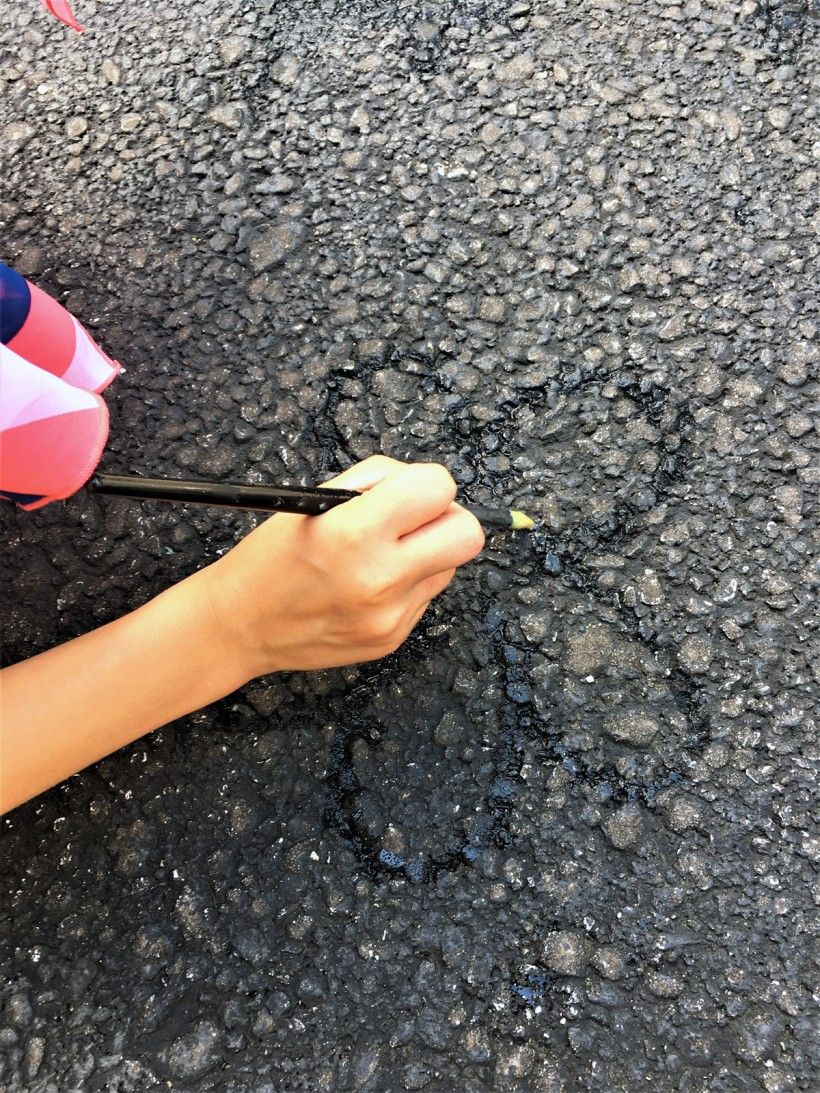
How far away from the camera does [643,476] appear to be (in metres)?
0.87

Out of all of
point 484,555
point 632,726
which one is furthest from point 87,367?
point 632,726

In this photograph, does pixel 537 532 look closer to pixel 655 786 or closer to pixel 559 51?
pixel 655 786

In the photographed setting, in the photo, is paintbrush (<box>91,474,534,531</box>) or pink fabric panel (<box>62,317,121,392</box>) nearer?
paintbrush (<box>91,474,534,531</box>)

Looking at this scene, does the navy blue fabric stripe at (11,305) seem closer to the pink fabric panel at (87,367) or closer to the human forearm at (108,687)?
the pink fabric panel at (87,367)

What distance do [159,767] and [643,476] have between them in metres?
0.56

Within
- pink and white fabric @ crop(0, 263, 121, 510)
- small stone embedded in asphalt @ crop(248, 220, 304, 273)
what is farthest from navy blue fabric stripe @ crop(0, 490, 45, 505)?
small stone embedded in asphalt @ crop(248, 220, 304, 273)

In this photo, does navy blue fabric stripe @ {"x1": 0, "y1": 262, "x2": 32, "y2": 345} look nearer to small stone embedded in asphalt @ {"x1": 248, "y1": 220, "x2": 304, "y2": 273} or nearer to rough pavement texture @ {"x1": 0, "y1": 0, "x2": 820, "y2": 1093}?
rough pavement texture @ {"x1": 0, "y1": 0, "x2": 820, "y2": 1093}

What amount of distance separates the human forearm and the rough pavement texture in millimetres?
61

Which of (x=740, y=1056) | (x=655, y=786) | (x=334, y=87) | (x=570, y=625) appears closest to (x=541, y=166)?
(x=334, y=87)

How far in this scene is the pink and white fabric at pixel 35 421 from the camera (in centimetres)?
65

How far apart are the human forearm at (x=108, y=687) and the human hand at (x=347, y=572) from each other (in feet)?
0.09

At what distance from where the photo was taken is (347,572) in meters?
0.72

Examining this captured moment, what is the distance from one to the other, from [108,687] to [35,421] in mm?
250

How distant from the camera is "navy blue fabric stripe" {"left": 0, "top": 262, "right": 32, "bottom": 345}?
81 centimetres
